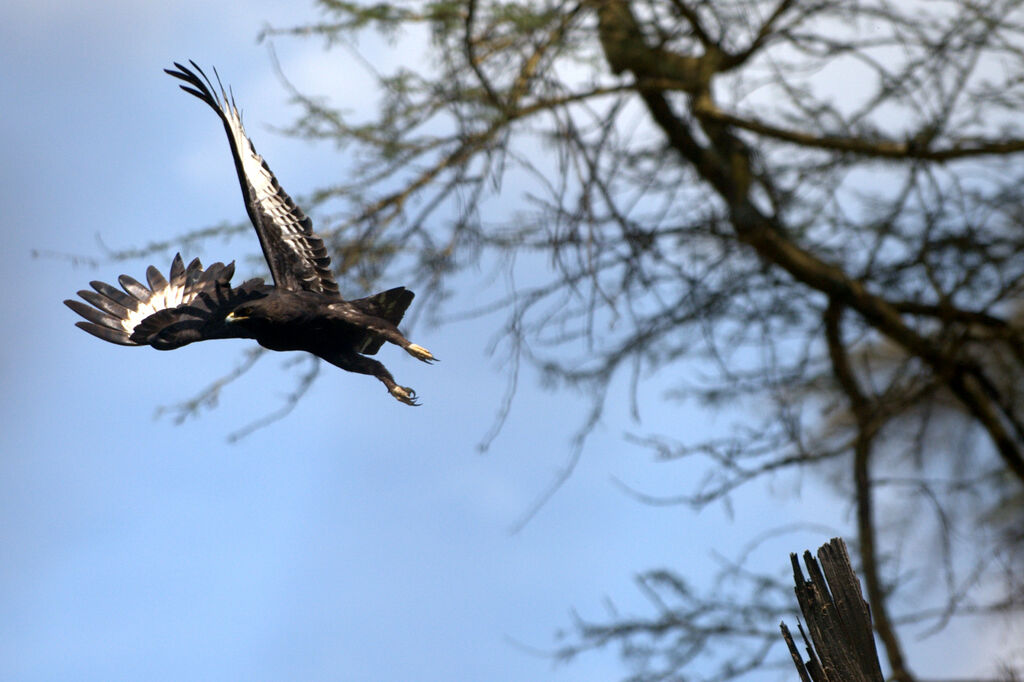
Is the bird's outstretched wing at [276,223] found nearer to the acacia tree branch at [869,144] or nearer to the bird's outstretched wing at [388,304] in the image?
the bird's outstretched wing at [388,304]

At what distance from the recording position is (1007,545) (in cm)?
631

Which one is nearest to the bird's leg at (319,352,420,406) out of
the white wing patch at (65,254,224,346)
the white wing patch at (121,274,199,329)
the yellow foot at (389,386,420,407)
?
the yellow foot at (389,386,420,407)

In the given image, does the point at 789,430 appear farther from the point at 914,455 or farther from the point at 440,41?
the point at 440,41

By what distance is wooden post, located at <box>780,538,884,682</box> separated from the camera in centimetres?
262

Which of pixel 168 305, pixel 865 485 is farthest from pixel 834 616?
pixel 865 485

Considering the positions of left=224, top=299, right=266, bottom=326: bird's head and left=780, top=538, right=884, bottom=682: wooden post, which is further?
left=780, top=538, right=884, bottom=682: wooden post

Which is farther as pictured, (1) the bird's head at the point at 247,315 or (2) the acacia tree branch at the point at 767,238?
(2) the acacia tree branch at the point at 767,238

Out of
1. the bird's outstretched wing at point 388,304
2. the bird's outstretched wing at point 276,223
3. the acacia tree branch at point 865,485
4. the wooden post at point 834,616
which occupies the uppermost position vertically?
the acacia tree branch at point 865,485

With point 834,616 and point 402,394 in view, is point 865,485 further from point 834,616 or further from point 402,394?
point 402,394

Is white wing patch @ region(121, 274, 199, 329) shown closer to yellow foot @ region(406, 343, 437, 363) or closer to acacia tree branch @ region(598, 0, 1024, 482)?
yellow foot @ region(406, 343, 437, 363)

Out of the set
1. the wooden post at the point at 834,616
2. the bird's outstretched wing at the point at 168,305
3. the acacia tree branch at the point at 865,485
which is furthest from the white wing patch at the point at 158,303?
the acacia tree branch at the point at 865,485

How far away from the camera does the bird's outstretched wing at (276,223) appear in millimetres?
2051

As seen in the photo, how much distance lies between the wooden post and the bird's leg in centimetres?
133

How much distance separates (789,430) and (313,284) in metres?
4.31
